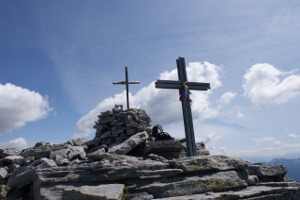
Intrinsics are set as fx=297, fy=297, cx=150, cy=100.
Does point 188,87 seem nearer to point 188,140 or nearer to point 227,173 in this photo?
point 188,140

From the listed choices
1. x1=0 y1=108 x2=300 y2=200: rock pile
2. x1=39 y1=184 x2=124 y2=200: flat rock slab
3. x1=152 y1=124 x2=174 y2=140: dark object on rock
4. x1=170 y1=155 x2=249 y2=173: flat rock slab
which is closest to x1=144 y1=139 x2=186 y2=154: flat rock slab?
x1=152 y1=124 x2=174 y2=140: dark object on rock

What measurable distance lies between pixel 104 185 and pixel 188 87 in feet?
29.8

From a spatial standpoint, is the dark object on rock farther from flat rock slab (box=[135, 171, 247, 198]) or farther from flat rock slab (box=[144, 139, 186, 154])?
flat rock slab (box=[135, 171, 247, 198])

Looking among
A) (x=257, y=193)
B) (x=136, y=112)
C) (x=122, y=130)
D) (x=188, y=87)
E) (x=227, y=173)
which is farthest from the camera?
(x=136, y=112)

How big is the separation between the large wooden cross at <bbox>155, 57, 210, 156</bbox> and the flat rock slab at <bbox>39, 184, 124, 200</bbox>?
7.50 m

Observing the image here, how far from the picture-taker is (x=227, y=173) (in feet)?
30.8

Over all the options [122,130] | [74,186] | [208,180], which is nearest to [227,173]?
[208,180]

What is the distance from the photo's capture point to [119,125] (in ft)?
62.0

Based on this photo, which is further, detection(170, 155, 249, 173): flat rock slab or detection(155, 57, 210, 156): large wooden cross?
detection(155, 57, 210, 156): large wooden cross

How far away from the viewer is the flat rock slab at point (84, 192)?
705cm

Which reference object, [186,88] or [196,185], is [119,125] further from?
[196,185]

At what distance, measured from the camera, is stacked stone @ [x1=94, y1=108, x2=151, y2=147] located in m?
18.5

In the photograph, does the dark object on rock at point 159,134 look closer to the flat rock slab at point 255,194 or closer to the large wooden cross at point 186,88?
the large wooden cross at point 186,88

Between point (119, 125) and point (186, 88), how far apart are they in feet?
18.2
